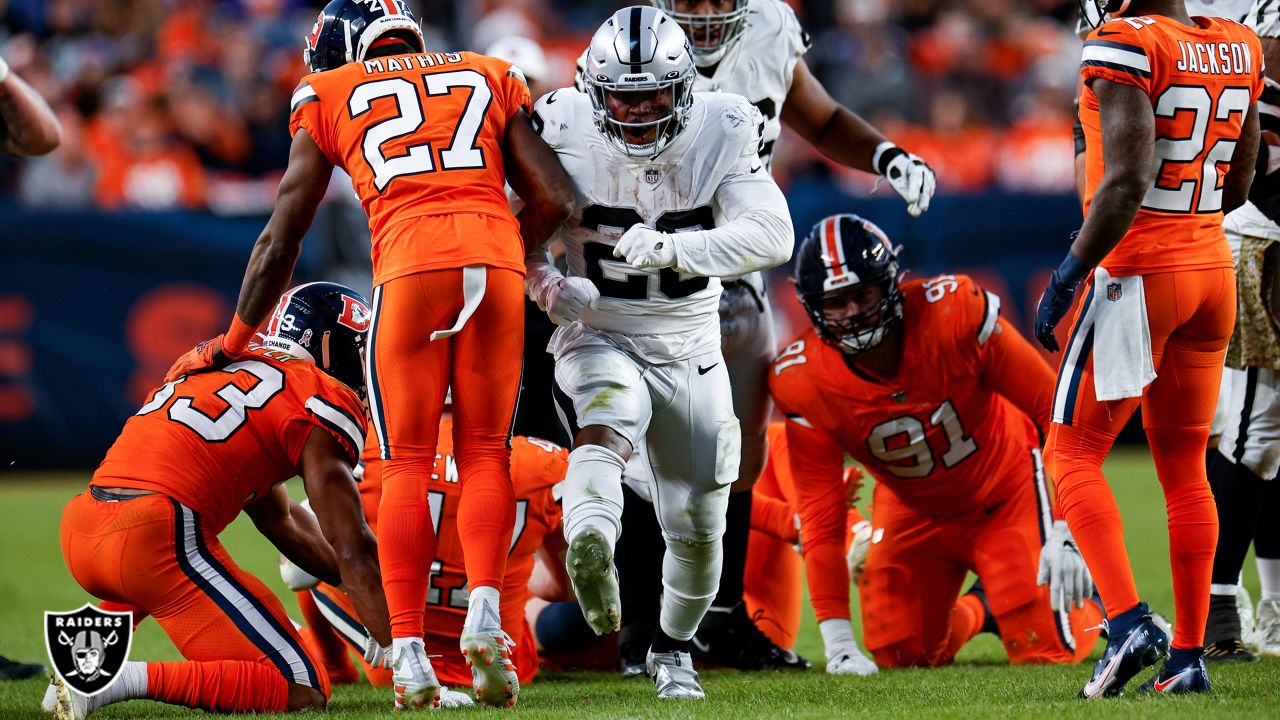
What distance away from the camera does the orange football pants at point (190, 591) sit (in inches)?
150

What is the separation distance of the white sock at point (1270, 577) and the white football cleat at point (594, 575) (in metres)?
2.42

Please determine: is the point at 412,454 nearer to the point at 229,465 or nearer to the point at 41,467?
the point at 229,465

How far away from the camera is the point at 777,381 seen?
504cm

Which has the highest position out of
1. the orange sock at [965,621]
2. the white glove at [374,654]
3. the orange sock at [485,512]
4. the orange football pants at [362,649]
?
the orange sock at [485,512]

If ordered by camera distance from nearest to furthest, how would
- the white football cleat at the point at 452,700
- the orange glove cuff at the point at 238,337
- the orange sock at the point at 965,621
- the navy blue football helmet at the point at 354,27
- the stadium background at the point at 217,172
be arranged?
the white football cleat at the point at 452,700
the orange glove cuff at the point at 238,337
the navy blue football helmet at the point at 354,27
the orange sock at the point at 965,621
the stadium background at the point at 217,172

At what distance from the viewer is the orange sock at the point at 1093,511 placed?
12.0ft

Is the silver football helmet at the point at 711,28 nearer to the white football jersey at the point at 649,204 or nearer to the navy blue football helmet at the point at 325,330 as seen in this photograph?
the white football jersey at the point at 649,204

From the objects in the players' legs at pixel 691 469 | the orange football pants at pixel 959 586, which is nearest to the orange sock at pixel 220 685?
the players' legs at pixel 691 469

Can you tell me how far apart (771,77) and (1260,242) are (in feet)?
5.54

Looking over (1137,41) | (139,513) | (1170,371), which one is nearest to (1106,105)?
(1137,41)

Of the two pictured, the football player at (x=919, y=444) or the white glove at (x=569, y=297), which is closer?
the white glove at (x=569, y=297)

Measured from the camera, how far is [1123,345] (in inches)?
145

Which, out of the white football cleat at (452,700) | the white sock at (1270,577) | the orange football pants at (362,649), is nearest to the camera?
the white football cleat at (452,700)

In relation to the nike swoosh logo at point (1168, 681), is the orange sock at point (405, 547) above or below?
above
